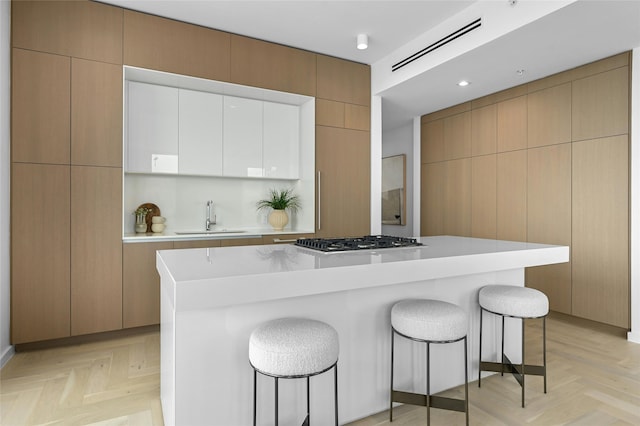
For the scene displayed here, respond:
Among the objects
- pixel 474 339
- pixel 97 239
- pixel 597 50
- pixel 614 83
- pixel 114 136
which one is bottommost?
pixel 474 339

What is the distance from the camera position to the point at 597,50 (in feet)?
10.4

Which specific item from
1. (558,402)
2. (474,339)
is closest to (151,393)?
(474,339)

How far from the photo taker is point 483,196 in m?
4.65

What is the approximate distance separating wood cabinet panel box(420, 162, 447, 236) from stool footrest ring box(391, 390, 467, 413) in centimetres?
367

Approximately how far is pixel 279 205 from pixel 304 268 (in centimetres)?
276

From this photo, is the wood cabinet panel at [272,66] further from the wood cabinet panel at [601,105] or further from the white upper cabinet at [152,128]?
the wood cabinet panel at [601,105]

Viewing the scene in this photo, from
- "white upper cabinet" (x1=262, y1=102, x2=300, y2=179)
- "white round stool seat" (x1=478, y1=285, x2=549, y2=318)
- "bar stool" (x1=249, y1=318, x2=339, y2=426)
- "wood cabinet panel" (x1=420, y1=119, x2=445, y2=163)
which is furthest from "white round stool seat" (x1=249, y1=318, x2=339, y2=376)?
"wood cabinet panel" (x1=420, y1=119, x2=445, y2=163)

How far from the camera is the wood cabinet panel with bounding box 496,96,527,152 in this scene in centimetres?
411

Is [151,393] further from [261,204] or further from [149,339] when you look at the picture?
[261,204]

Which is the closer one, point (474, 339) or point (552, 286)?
point (474, 339)

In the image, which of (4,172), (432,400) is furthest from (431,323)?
(4,172)

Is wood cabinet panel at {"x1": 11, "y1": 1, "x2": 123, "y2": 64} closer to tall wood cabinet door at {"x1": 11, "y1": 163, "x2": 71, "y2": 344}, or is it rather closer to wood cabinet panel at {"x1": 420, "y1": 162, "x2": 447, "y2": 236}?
tall wood cabinet door at {"x1": 11, "y1": 163, "x2": 71, "y2": 344}

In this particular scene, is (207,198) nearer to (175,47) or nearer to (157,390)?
(175,47)

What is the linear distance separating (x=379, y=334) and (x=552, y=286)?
290 cm
